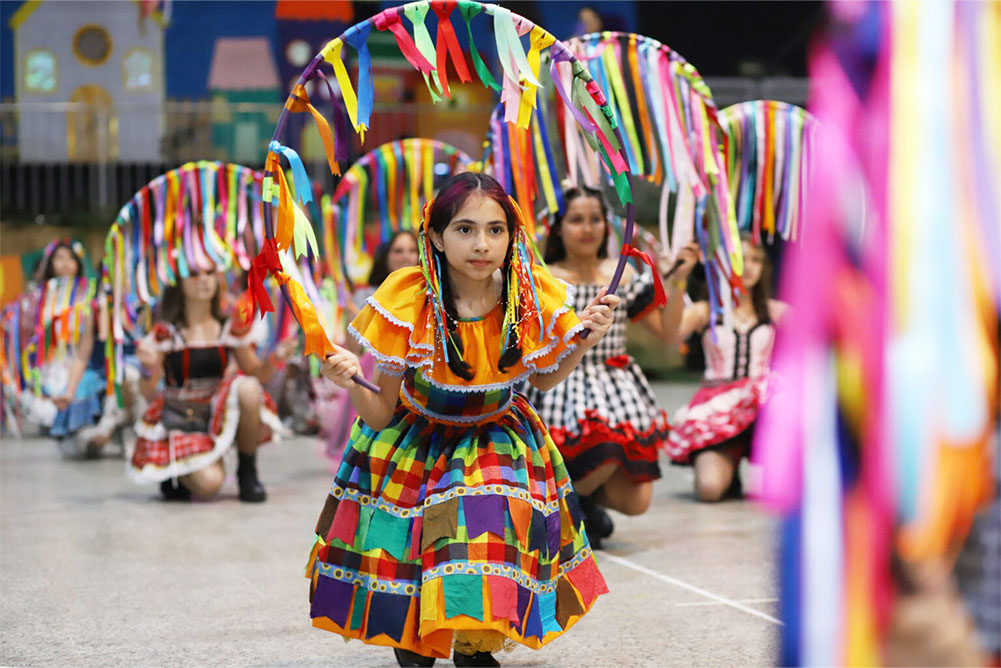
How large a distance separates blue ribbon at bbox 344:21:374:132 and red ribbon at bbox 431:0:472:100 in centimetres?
17

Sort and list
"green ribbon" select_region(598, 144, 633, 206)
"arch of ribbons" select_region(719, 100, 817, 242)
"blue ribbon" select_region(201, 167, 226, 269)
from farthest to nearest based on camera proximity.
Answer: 1. "blue ribbon" select_region(201, 167, 226, 269)
2. "arch of ribbons" select_region(719, 100, 817, 242)
3. "green ribbon" select_region(598, 144, 633, 206)

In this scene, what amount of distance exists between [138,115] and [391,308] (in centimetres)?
1043

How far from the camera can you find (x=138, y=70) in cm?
1273

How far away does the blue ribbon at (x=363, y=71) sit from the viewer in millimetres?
3262

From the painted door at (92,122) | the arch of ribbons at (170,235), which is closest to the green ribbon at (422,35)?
the arch of ribbons at (170,235)

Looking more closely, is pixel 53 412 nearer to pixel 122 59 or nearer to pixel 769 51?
pixel 122 59

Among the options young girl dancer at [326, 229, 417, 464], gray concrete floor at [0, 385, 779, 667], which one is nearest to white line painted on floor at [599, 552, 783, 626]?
gray concrete floor at [0, 385, 779, 667]

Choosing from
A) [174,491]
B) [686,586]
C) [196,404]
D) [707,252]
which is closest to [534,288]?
[686,586]

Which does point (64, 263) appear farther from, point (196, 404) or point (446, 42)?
point (446, 42)

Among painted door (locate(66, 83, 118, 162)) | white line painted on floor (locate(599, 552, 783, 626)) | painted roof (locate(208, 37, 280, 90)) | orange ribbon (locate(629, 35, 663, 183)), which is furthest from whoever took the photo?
painted door (locate(66, 83, 118, 162))

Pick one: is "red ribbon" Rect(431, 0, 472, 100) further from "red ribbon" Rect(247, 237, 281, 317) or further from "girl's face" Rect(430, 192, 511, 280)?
"red ribbon" Rect(247, 237, 281, 317)

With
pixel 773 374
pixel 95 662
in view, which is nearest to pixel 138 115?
pixel 773 374

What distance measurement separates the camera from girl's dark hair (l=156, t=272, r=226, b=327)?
22.0 ft

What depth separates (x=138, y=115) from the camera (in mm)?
12969
